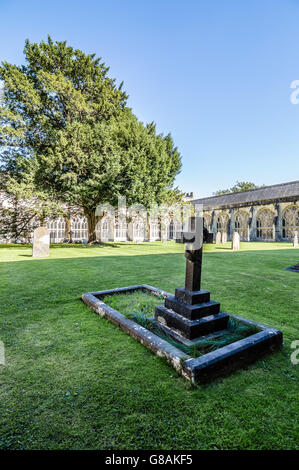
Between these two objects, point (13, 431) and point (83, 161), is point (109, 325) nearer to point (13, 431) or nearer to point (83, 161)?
point (13, 431)

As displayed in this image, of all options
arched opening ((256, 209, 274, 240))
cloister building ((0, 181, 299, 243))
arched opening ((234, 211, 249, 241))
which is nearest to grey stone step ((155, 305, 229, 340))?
cloister building ((0, 181, 299, 243))

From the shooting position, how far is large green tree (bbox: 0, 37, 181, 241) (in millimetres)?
14344

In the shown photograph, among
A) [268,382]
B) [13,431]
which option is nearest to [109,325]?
[13,431]

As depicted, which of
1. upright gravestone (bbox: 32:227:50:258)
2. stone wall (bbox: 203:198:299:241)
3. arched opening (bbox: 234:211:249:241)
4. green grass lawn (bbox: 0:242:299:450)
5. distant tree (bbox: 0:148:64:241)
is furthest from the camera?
arched opening (bbox: 234:211:249:241)

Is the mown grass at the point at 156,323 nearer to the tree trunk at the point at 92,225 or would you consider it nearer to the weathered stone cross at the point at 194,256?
the weathered stone cross at the point at 194,256

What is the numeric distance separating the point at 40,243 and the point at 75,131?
28.2ft

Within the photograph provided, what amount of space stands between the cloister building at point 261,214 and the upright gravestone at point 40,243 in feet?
61.1

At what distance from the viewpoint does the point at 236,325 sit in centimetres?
290

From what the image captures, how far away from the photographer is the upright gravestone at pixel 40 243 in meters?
10.1

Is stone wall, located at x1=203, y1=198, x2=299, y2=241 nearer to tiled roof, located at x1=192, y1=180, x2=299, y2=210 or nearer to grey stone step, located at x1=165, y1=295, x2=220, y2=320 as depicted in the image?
tiled roof, located at x1=192, y1=180, x2=299, y2=210

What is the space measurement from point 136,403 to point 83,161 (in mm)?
14847

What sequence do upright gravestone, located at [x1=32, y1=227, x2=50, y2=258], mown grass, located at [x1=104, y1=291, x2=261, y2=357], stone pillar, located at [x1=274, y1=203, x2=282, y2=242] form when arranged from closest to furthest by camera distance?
mown grass, located at [x1=104, y1=291, x2=261, y2=357] → upright gravestone, located at [x1=32, y1=227, x2=50, y2=258] → stone pillar, located at [x1=274, y1=203, x2=282, y2=242]

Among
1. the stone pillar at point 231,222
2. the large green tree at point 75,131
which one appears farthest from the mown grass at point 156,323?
the stone pillar at point 231,222

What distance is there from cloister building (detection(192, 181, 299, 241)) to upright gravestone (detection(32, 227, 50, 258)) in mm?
18633
